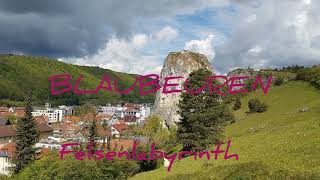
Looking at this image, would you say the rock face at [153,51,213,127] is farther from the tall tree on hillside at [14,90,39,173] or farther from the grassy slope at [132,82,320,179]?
the grassy slope at [132,82,320,179]

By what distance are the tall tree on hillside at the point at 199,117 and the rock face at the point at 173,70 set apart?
52568 mm

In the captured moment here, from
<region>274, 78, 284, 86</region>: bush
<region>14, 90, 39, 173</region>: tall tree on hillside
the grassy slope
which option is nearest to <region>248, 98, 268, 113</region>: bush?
the grassy slope

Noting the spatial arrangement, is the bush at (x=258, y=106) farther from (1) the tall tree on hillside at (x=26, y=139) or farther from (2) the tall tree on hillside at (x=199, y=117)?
(1) the tall tree on hillside at (x=26, y=139)

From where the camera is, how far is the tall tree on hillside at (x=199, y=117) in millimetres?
44000

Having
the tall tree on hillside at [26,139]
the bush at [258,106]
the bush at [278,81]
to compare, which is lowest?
the tall tree on hillside at [26,139]

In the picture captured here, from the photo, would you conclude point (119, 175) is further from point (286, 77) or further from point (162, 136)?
point (286, 77)

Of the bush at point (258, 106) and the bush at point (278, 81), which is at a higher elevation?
the bush at point (278, 81)

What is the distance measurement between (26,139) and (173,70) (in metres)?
48.6

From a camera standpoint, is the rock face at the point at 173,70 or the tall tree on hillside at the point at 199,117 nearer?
the tall tree on hillside at the point at 199,117

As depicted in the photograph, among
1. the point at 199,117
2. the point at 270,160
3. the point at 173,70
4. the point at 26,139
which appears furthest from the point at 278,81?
the point at 270,160

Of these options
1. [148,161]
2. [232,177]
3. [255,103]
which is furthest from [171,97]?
[232,177]

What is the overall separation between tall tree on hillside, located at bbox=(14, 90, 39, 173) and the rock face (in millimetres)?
39669

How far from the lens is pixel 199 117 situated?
44312mm

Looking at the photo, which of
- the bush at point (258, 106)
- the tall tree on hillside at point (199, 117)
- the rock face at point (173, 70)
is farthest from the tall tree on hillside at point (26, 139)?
the rock face at point (173, 70)
